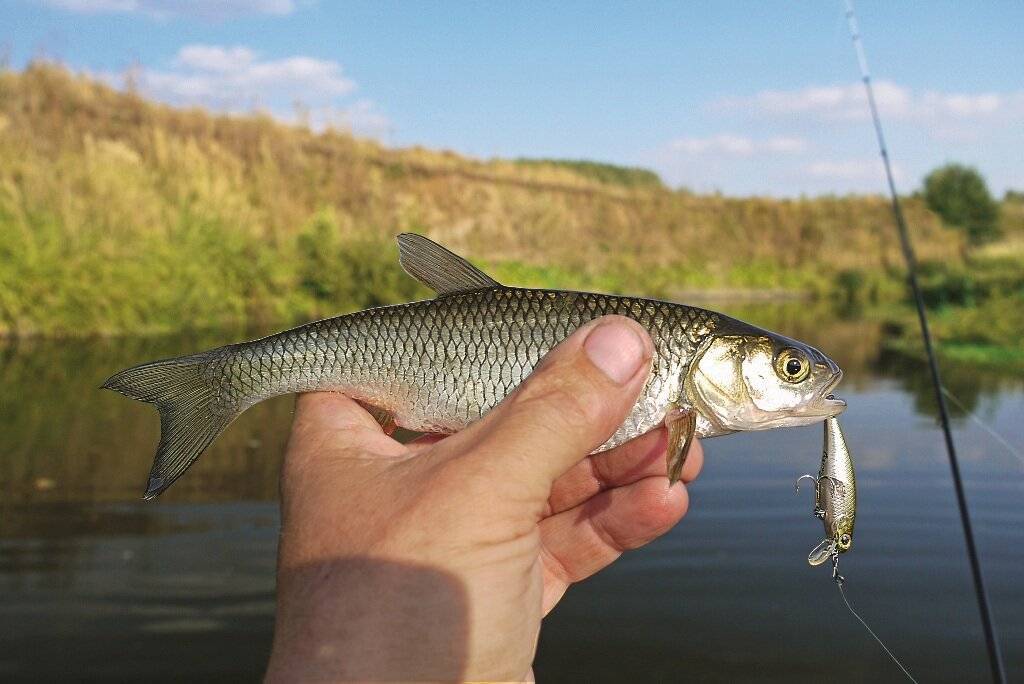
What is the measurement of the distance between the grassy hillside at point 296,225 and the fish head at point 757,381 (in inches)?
633

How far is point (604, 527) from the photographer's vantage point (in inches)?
133

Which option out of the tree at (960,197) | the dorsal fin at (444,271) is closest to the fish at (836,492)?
the dorsal fin at (444,271)

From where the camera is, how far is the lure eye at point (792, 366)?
2611mm

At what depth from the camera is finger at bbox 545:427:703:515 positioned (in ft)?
10.5

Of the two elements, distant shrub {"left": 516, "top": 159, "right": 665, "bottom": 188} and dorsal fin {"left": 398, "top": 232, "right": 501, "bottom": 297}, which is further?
distant shrub {"left": 516, "top": 159, "right": 665, "bottom": 188}

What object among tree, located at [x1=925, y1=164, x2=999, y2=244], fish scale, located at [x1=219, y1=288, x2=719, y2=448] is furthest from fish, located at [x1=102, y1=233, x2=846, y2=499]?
tree, located at [x1=925, y1=164, x2=999, y2=244]

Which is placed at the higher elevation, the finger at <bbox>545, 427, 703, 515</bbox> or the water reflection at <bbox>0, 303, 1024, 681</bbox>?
the finger at <bbox>545, 427, 703, 515</bbox>

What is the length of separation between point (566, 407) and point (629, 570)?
17.0ft

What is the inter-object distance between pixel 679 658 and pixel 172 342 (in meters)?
13.3

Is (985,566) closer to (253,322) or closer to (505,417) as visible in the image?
(505,417)

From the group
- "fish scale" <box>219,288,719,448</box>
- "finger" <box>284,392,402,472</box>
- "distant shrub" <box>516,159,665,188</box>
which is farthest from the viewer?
"distant shrub" <box>516,159,665,188</box>

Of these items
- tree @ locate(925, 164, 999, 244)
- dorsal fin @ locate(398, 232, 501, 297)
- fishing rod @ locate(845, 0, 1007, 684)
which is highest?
dorsal fin @ locate(398, 232, 501, 297)

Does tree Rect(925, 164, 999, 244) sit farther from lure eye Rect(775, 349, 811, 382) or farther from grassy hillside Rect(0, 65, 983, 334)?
lure eye Rect(775, 349, 811, 382)

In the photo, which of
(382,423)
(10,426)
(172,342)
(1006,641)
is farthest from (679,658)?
(172,342)
